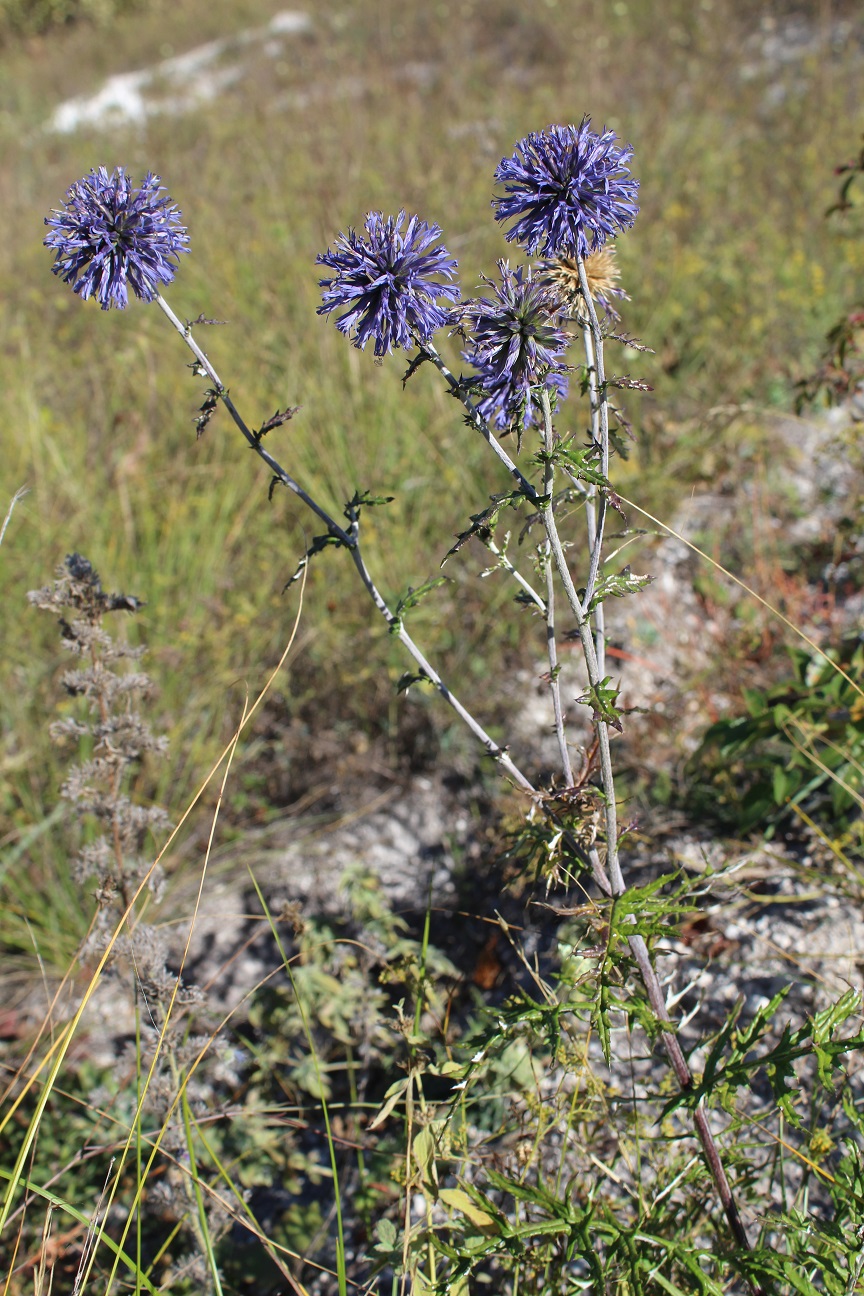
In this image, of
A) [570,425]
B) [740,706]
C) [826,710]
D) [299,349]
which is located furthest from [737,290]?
[826,710]

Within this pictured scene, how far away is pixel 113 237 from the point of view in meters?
1.43

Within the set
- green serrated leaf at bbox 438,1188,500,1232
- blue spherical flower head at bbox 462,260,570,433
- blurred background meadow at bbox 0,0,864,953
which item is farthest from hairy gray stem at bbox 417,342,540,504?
blurred background meadow at bbox 0,0,864,953

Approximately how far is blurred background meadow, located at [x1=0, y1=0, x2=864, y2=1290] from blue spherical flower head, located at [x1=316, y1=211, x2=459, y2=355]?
137 centimetres

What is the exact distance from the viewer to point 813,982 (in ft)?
6.43

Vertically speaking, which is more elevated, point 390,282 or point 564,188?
point 564,188

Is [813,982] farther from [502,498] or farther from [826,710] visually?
[502,498]

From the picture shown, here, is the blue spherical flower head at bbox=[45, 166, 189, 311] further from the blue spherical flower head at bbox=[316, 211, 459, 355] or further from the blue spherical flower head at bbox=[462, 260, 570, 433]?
the blue spherical flower head at bbox=[462, 260, 570, 433]

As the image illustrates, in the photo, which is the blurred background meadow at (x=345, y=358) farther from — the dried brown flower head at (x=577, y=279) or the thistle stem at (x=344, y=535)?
the dried brown flower head at (x=577, y=279)

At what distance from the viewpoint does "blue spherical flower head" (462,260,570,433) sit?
130 cm

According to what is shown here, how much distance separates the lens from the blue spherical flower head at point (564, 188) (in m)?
1.32

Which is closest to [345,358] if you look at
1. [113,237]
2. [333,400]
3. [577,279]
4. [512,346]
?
[333,400]

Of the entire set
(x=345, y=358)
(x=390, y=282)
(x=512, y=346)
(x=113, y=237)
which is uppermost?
(x=345, y=358)

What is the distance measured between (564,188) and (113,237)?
0.74 m

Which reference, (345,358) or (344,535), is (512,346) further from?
(345,358)
